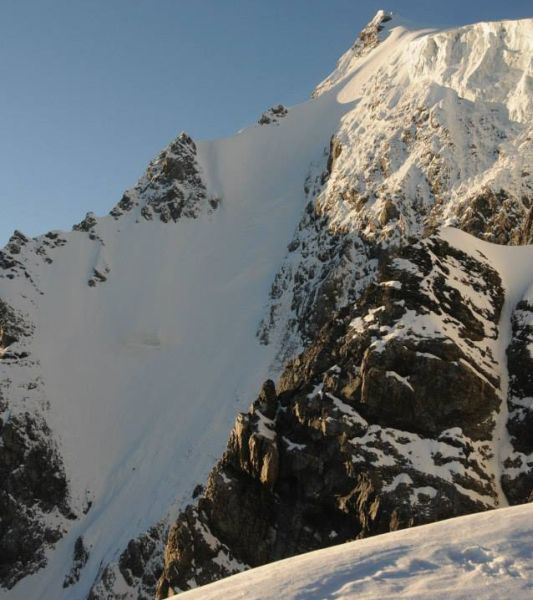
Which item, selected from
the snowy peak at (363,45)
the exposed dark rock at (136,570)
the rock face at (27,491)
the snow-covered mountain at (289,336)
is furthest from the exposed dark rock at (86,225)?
the exposed dark rock at (136,570)

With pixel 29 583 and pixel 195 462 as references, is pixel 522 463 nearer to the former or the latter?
pixel 195 462

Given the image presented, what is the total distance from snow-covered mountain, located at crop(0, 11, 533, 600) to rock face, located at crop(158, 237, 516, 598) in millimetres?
100

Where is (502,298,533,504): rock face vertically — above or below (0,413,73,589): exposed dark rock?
below

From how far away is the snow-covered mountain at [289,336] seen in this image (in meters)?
30.8

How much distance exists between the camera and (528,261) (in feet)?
128

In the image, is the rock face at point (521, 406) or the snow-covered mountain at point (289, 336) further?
the snow-covered mountain at point (289, 336)

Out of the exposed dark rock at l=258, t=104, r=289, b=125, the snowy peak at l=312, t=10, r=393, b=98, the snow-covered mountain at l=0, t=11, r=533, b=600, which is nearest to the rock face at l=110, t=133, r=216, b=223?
the snow-covered mountain at l=0, t=11, r=533, b=600

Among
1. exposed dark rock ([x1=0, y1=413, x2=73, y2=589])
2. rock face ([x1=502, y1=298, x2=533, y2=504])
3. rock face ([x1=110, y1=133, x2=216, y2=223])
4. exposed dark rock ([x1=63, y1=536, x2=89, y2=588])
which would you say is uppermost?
rock face ([x1=110, y1=133, x2=216, y2=223])

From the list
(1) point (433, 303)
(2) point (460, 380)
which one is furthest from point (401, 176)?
(2) point (460, 380)

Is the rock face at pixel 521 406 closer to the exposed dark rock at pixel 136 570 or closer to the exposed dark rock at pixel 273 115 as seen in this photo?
the exposed dark rock at pixel 136 570

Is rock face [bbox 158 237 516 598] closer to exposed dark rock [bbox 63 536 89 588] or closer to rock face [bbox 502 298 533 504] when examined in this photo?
rock face [bbox 502 298 533 504]

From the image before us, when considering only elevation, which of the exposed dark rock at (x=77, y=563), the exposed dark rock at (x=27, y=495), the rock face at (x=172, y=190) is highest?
the rock face at (x=172, y=190)

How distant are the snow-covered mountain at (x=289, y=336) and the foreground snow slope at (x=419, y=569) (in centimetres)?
1404

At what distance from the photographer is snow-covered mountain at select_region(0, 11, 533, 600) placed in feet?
101
